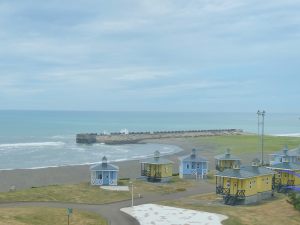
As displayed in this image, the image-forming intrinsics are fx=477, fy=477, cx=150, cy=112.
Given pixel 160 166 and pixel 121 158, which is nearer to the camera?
pixel 160 166

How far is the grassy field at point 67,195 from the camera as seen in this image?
1762 inches

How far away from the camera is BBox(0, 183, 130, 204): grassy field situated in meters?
44.8

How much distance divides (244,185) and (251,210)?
404cm

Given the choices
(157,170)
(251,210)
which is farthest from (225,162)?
(251,210)

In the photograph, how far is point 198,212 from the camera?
40.4 metres

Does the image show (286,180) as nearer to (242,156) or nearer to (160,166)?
(160,166)

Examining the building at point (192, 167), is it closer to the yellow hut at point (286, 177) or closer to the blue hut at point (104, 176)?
the blue hut at point (104, 176)

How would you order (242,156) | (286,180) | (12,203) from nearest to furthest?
(12,203)
(286,180)
(242,156)

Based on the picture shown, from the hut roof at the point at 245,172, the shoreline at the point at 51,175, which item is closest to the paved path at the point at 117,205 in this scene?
the hut roof at the point at 245,172

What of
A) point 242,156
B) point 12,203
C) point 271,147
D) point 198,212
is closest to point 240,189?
point 198,212

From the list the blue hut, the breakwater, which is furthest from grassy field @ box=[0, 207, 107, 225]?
the breakwater

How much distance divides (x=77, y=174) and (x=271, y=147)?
48.8 metres

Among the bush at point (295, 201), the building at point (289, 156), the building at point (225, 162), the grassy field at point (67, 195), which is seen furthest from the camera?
the building at point (289, 156)

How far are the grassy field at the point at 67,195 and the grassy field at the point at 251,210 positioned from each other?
6043 millimetres
